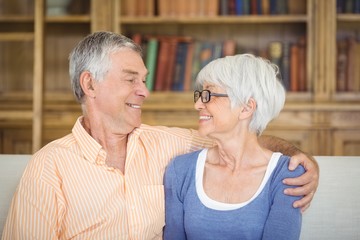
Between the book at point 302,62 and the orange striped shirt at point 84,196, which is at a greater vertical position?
the book at point 302,62

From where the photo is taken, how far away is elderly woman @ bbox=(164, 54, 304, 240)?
5.48 ft

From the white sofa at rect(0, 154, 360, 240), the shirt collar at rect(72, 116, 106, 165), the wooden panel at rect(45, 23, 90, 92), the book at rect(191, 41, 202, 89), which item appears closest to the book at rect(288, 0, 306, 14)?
the book at rect(191, 41, 202, 89)

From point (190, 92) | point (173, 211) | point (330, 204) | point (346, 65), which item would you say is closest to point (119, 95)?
point (173, 211)

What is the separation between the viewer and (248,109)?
1756 mm

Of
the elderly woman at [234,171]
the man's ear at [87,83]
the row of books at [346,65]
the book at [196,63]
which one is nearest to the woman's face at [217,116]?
the elderly woman at [234,171]

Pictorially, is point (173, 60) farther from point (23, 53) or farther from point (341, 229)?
point (341, 229)

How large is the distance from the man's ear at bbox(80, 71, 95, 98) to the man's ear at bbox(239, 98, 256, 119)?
452mm

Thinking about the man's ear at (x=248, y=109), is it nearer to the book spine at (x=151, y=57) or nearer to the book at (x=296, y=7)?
the book spine at (x=151, y=57)

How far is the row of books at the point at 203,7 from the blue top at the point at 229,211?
1772 mm

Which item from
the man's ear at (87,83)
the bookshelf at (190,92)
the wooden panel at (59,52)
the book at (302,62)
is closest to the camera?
the man's ear at (87,83)

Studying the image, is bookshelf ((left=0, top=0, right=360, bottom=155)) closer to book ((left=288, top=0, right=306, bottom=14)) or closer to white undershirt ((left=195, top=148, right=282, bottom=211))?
book ((left=288, top=0, right=306, bottom=14))

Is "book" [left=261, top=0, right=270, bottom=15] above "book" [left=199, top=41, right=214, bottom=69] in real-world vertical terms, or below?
above

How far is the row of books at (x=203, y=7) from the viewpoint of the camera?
11.2 feet

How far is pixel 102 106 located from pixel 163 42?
1.70 m
